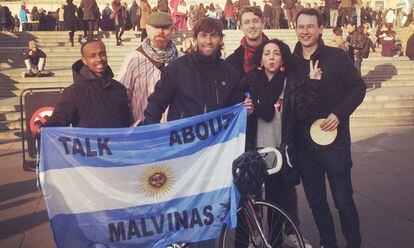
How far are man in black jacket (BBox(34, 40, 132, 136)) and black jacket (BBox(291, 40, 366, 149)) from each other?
4.74 ft

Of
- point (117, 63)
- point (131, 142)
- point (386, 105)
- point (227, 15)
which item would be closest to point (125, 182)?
point (131, 142)

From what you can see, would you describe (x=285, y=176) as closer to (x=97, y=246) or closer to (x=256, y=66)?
(x=256, y=66)

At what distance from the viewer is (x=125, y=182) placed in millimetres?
3508

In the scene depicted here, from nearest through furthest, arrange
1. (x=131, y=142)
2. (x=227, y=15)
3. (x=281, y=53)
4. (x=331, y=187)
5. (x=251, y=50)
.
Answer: (x=131, y=142) → (x=281, y=53) → (x=331, y=187) → (x=251, y=50) → (x=227, y=15)

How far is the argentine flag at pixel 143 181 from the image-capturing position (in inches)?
134

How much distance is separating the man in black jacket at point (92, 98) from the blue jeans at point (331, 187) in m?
1.56

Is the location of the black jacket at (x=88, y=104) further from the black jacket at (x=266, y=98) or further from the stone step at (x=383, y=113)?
the stone step at (x=383, y=113)

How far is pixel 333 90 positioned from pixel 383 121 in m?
7.68

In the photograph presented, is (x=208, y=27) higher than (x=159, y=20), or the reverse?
(x=159, y=20)

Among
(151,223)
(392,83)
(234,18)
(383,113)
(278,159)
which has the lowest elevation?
(383,113)

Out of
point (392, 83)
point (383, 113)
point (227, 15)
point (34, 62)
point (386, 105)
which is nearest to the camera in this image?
point (383, 113)

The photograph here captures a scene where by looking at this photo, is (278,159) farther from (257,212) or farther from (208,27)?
(208,27)

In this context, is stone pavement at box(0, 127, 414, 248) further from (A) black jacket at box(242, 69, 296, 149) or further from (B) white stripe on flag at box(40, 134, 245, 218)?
(B) white stripe on flag at box(40, 134, 245, 218)

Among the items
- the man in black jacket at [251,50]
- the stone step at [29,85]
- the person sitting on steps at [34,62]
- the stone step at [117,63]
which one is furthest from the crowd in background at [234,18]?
the man in black jacket at [251,50]
